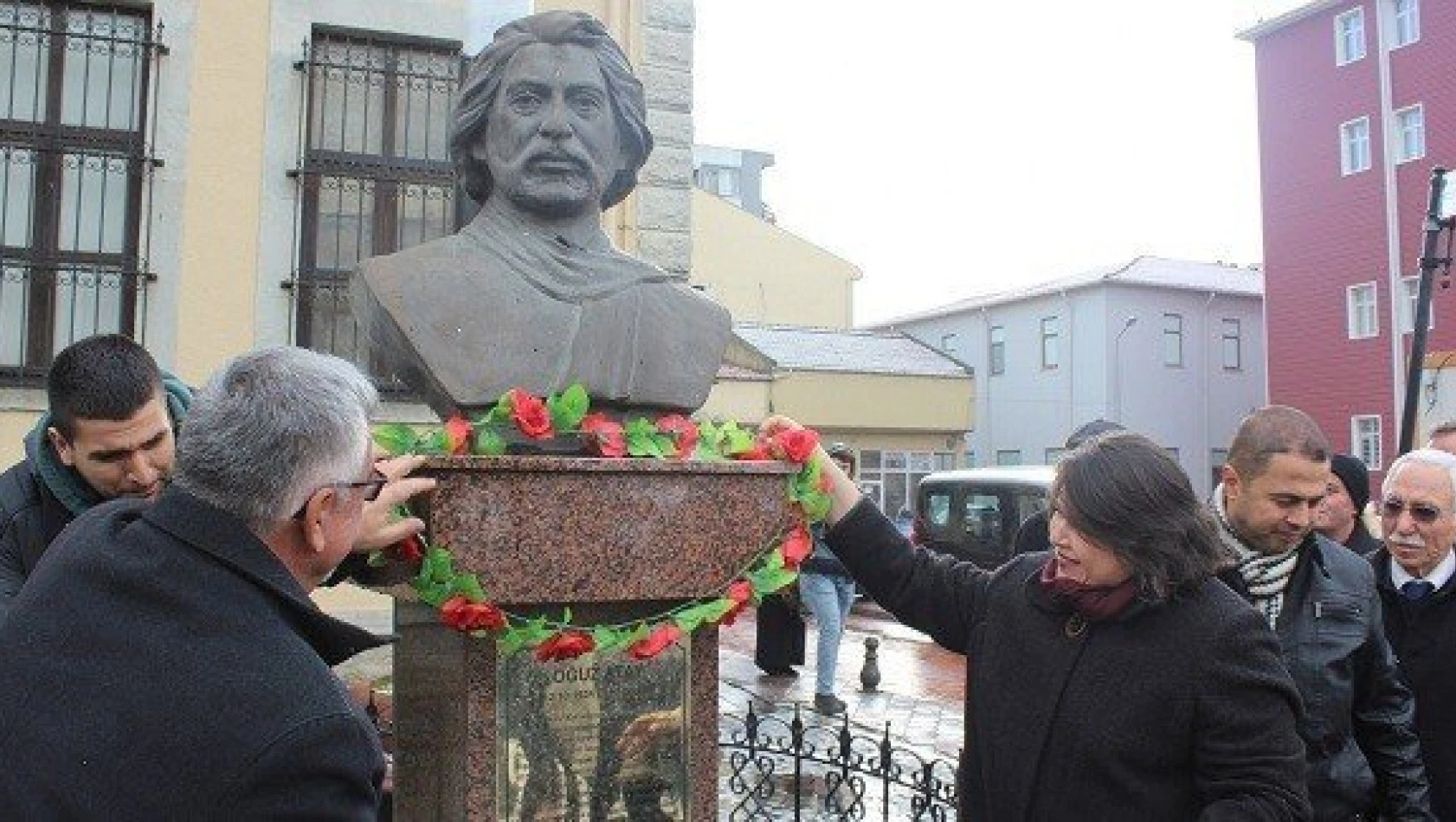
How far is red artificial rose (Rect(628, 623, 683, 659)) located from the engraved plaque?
0.08 m

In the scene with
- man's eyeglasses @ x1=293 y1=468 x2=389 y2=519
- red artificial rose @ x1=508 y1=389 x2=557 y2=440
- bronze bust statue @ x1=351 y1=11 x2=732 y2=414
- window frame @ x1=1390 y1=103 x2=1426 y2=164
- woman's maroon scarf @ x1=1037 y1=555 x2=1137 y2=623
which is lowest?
woman's maroon scarf @ x1=1037 y1=555 x2=1137 y2=623

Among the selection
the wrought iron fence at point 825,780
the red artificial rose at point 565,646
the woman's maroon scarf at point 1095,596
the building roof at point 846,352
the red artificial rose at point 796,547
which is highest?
the building roof at point 846,352

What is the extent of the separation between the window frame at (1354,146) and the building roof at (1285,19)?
92.3 inches

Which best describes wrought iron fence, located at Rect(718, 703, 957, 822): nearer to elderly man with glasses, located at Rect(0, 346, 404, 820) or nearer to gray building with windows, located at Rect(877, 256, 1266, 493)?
elderly man with glasses, located at Rect(0, 346, 404, 820)

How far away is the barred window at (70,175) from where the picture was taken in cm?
736

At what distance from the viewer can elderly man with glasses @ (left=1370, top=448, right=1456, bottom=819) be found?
3.07 m

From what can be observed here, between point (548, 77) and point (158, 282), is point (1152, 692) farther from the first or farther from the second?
point (158, 282)

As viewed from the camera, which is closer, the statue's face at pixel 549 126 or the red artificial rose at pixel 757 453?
the red artificial rose at pixel 757 453

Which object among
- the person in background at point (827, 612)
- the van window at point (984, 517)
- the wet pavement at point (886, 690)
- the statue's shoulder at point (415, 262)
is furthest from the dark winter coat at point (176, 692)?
the van window at point (984, 517)

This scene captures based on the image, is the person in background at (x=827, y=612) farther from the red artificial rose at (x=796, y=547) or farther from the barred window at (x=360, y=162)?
the red artificial rose at (x=796, y=547)

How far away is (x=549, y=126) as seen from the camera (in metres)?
3.32

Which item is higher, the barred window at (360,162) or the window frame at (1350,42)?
the window frame at (1350,42)

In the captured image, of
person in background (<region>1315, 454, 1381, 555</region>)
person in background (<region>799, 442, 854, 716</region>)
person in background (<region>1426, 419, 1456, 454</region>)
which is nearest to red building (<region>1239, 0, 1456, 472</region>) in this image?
person in background (<region>799, 442, 854, 716</region>)

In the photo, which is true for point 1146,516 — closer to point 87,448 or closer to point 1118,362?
point 87,448
